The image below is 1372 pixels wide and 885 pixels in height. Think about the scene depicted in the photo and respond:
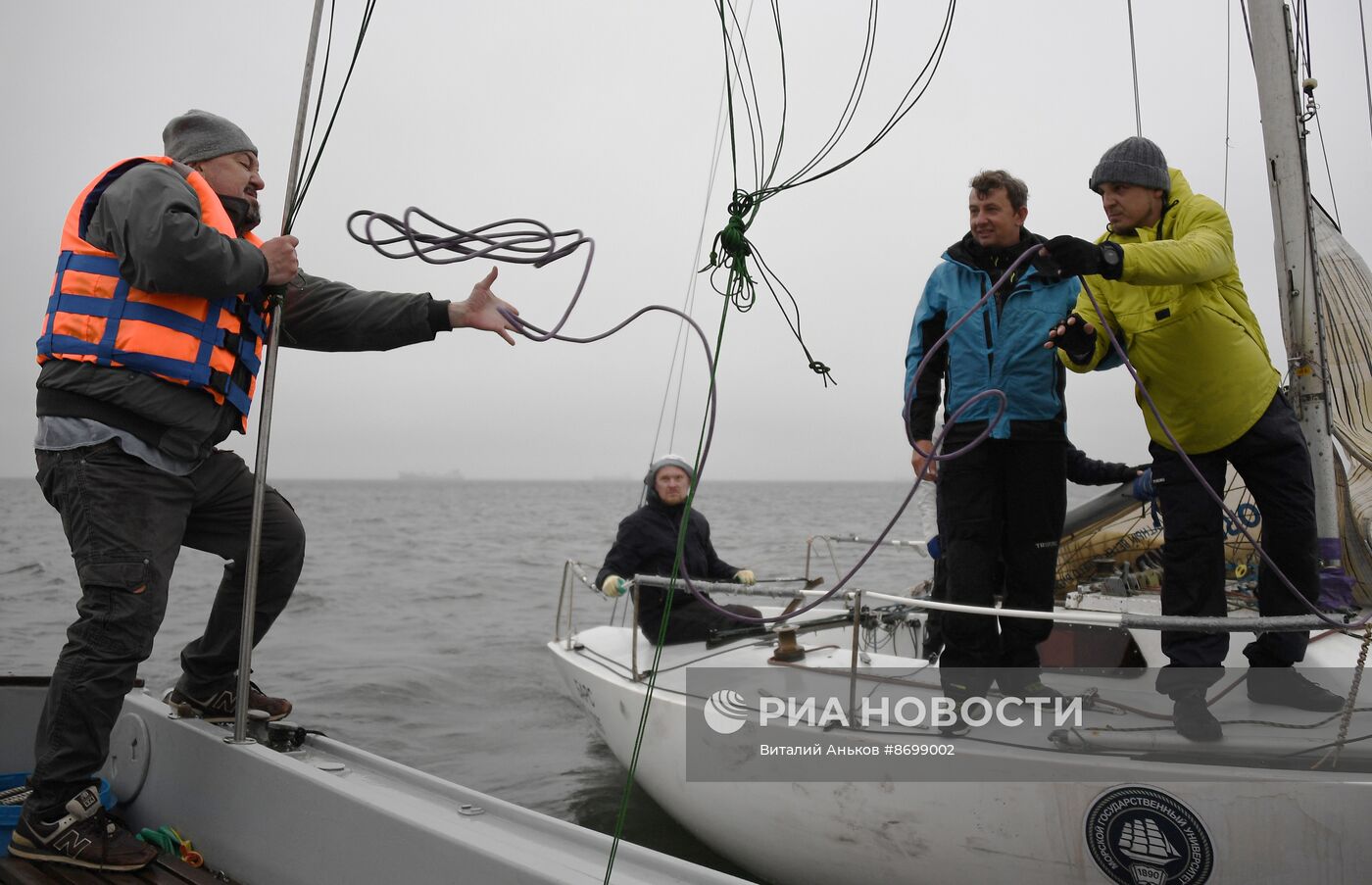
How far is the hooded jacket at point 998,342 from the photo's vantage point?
3.24m

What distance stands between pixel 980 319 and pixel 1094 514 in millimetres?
2493

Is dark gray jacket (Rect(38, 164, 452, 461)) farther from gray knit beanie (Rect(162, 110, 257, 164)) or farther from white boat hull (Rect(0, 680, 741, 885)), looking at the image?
white boat hull (Rect(0, 680, 741, 885))

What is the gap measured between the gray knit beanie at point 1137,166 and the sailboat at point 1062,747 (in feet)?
4.22

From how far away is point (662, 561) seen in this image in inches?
199

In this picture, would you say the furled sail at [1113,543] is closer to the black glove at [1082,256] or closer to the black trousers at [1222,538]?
the black trousers at [1222,538]

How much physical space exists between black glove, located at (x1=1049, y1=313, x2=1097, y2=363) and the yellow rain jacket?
6 cm

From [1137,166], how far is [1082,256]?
0.65 metres

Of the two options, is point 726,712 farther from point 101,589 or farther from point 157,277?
point 157,277

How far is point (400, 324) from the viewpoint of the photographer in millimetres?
2721

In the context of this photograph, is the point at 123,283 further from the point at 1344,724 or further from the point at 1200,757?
the point at 1344,724

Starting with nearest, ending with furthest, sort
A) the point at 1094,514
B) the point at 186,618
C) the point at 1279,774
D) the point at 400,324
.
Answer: the point at 1279,774, the point at 400,324, the point at 1094,514, the point at 186,618

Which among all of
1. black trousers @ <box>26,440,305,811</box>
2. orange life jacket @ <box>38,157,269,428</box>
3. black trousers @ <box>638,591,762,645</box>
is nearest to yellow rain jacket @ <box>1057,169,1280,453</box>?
black trousers @ <box>638,591,762,645</box>

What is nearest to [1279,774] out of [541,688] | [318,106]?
[318,106]

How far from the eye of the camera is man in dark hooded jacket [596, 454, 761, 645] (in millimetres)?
4707
